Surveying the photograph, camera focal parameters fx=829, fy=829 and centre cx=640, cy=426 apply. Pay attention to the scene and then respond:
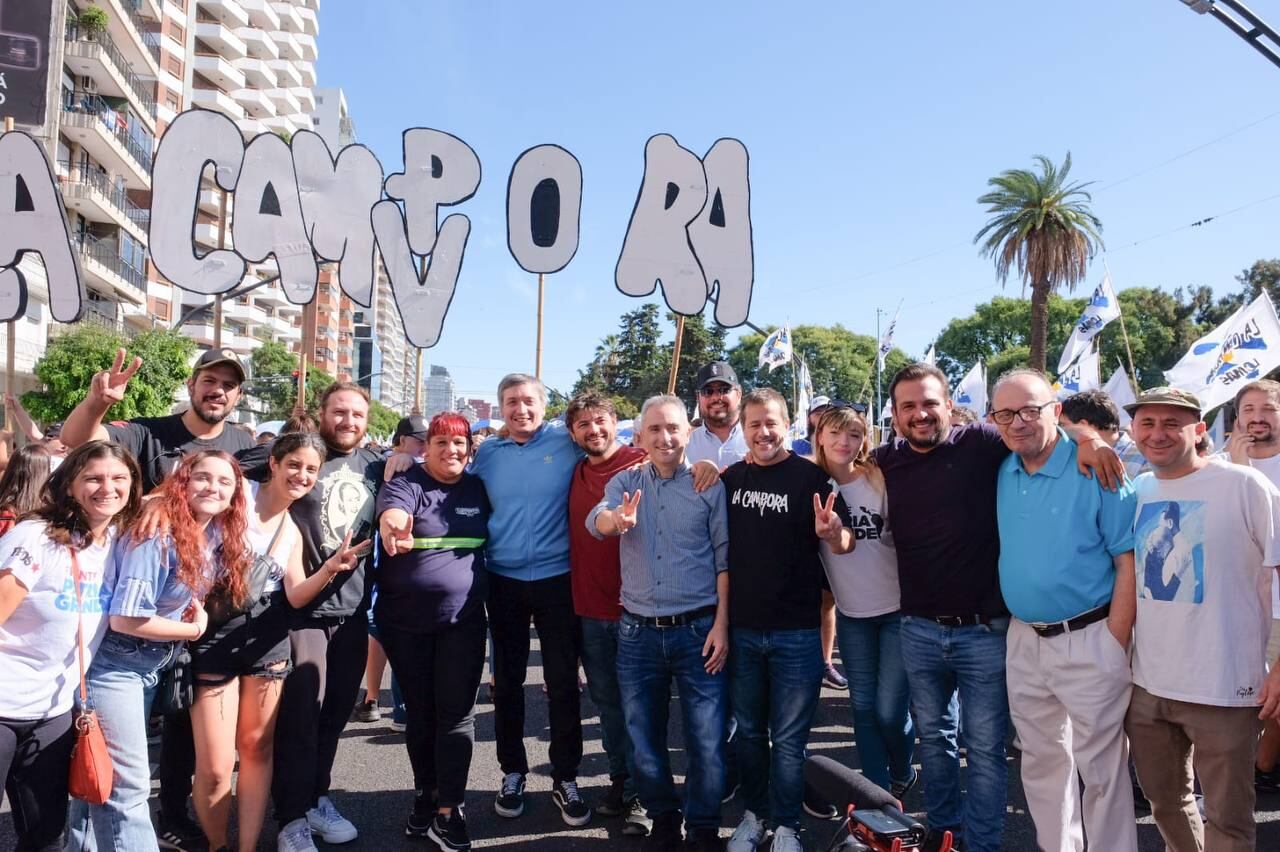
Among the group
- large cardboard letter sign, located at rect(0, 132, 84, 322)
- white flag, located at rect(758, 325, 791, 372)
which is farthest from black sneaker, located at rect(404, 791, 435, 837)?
white flag, located at rect(758, 325, 791, 372)

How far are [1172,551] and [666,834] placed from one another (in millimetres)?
2459

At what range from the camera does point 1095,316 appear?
1348 cm

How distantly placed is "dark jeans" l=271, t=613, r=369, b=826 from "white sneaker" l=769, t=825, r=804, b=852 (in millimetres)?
2095

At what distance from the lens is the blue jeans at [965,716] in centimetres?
343

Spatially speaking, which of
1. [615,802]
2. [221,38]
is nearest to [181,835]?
[615,802]

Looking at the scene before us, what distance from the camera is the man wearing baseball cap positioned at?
5.05 meters

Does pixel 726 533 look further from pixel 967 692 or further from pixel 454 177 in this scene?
pixel 454 177

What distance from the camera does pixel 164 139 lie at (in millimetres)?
5184

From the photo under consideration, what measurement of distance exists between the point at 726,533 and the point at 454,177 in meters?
3.33

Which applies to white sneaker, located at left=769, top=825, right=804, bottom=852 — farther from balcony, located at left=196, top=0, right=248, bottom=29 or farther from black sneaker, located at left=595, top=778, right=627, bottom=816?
balcony, located at left=196, top=0, right=248, bottom=29

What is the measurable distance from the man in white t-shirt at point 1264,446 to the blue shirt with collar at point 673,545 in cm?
322

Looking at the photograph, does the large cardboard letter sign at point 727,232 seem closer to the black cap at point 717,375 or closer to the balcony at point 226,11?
the black cap at point 717,375

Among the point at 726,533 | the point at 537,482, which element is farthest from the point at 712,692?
the point at 537,482

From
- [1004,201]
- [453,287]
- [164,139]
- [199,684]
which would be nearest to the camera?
[199,684]
